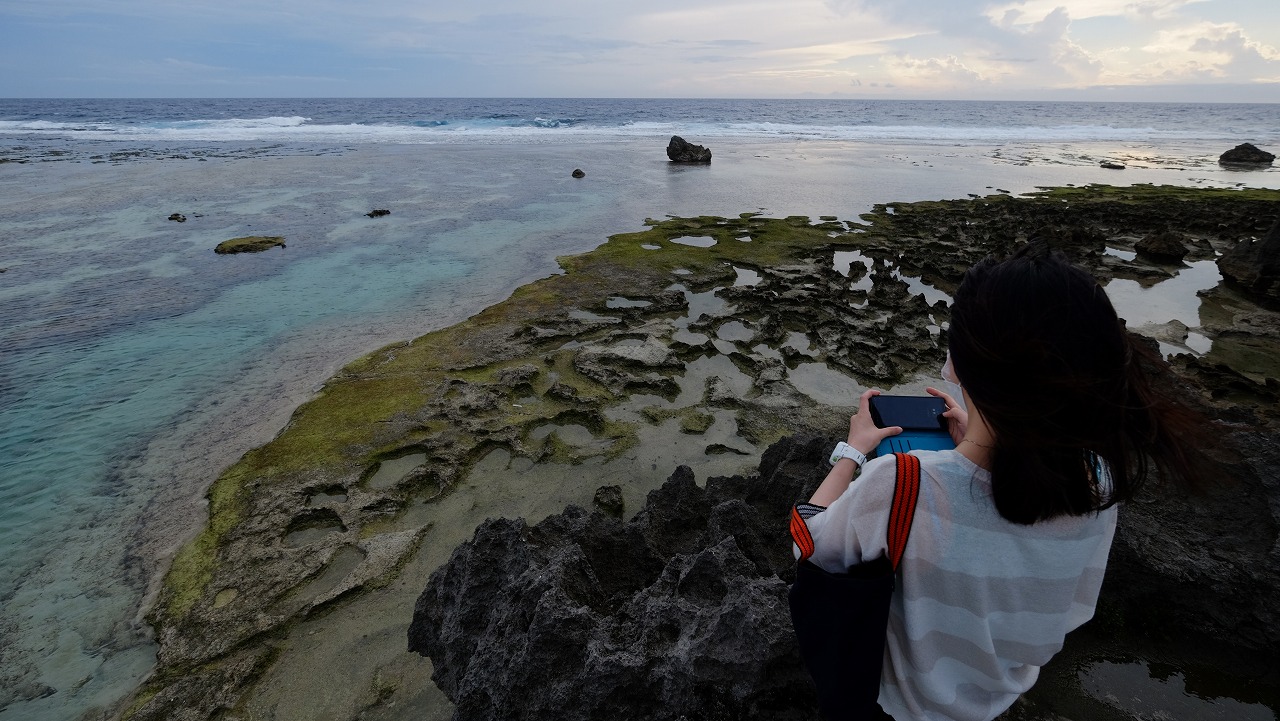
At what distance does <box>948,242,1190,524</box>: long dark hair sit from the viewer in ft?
4.44

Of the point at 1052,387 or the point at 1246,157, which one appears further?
the point at 1246,157

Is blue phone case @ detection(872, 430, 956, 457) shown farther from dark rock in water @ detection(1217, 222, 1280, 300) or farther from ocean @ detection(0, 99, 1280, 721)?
dark rock in water @ detection(1217, 222, 1280, 300)

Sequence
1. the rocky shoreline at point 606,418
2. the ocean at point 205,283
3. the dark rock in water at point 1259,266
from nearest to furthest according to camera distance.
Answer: the rocky shoreline at point 606,418 → the ocean at point 205,283 → the dark rock in water at point 1259,266

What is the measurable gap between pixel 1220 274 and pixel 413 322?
19.1 metres

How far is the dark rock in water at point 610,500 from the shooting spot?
6.26 meters

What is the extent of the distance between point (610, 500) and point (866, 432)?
186 inches

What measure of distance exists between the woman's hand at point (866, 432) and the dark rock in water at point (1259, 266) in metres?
16.4

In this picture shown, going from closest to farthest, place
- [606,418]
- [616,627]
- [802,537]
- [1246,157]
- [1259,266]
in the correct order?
1. [802,537]
2. [616,627]
3. [606,418]
4. [1259,266]
5. [1246,157]

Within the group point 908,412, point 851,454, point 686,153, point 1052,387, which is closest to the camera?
point 1052,387

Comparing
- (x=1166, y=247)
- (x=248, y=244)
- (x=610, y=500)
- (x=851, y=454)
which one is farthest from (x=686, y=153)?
(x=851, y=454)

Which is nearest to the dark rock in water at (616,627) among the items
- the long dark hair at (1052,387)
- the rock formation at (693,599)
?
the rock formation at (693,599)

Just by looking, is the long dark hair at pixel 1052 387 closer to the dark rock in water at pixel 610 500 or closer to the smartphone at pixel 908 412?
the smartphone at pixel 908 412

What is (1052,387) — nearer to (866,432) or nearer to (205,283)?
(866,432)

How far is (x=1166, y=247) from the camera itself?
16.0 m
